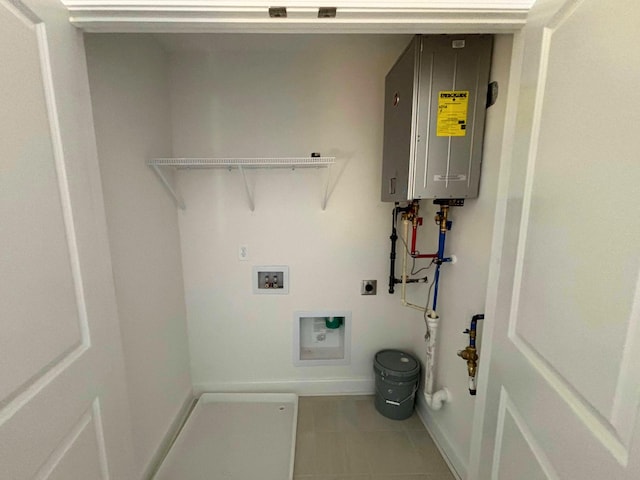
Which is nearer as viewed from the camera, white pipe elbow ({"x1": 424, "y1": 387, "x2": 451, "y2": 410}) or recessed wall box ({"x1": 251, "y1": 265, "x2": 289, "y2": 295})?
white pipe elbow ({"x1": 424, "y1": 387, "x2": 451, "y2": 410})

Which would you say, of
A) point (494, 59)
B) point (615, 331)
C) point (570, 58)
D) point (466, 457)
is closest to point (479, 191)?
point (494, 59)

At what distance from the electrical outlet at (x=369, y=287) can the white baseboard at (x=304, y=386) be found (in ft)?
2.29

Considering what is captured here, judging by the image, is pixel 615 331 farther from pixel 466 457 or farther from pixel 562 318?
pixel 466 457

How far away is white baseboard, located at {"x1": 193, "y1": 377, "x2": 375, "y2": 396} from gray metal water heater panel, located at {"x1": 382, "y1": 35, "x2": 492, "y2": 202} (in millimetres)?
1584

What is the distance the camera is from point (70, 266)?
767 millimetres

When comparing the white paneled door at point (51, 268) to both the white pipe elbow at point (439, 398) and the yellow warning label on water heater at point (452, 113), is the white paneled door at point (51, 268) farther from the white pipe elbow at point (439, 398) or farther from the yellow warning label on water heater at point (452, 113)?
the white pipe elbow at point (439, 398)

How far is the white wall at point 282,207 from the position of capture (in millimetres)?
1854

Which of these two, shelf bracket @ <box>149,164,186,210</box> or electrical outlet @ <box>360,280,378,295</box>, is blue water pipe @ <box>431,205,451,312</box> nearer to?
electrical outlet @ <box>360,280,378,295</box>

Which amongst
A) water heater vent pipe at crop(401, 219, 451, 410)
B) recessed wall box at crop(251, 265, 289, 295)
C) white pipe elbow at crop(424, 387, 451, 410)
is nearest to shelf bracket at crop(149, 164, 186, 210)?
recessed wall box at crop(251, 265, 289, 295)

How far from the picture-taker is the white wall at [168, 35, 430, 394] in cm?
185

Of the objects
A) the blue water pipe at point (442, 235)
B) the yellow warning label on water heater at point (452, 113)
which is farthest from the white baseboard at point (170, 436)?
the yellow warning label on water heater at point (452, 113)

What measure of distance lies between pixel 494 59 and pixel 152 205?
1827mm

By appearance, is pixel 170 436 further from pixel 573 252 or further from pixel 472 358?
pixel 573 252

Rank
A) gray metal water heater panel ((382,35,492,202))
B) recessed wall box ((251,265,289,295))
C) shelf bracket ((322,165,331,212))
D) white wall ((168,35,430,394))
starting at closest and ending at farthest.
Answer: gray metal water heater panel ((382,35,492,202)) < white wall ((168,35,430,394)) < shelf bracket ((322,165,331,212)) < recessed wall box ((251,265,289,295))
